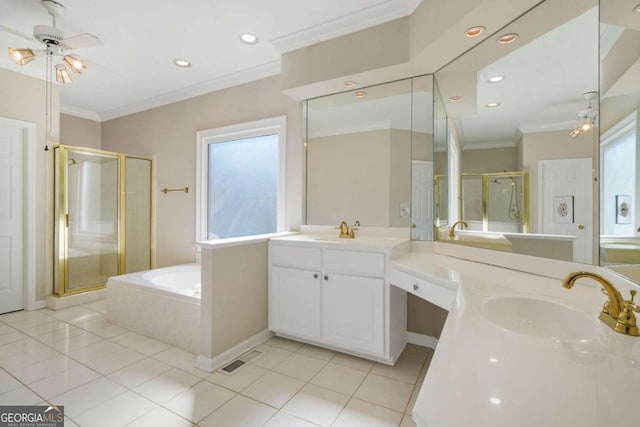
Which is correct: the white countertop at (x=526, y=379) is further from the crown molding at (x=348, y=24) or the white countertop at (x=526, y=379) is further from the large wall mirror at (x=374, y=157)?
the crown molding at (x=348, y=24)

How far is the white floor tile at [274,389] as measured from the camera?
1.70 m

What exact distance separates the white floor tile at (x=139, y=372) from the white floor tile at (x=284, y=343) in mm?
742

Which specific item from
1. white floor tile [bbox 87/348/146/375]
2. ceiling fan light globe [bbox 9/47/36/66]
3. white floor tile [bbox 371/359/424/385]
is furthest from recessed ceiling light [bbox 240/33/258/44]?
white floor tile [bbox 371/359/424/385]

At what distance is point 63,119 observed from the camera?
13.6 ft

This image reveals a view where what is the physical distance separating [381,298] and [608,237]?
1.19 m

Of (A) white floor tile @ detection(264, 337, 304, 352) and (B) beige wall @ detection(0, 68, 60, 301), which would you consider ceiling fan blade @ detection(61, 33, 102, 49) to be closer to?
(B) beige wall @ detection(0, 68, 60, 301)

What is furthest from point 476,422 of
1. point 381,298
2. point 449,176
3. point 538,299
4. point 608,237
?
point 449,176

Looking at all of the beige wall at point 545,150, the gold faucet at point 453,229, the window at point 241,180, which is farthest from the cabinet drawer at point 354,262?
the window at point 241,180

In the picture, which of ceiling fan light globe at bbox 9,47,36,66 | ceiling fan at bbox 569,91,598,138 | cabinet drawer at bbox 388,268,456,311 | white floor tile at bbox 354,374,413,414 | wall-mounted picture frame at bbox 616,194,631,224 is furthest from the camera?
ceiling fan light globe at bbox 9,47,36,66

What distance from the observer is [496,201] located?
1721 mm

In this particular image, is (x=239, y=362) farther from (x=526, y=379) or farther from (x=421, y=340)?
(x=526, y=379)

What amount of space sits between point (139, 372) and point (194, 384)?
44 cm

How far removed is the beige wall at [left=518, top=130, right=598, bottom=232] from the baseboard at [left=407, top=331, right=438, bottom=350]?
1.23 meters

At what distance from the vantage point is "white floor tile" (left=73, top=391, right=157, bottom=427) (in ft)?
4.94
